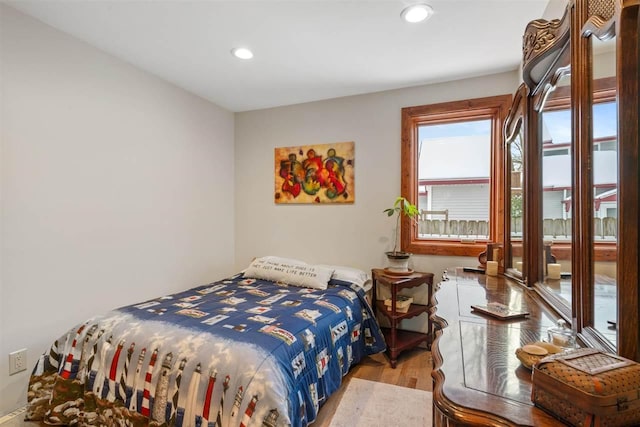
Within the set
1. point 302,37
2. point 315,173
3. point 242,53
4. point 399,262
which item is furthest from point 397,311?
point 242,53

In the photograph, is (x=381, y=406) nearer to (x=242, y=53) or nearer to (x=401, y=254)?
(x=401, y=254)

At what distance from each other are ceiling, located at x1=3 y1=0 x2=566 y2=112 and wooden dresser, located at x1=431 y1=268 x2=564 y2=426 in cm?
159

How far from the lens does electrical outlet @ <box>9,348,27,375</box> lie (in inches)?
72.6

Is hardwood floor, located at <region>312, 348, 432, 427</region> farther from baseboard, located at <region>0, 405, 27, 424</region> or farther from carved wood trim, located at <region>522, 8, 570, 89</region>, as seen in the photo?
carved wood trim, located at <region>522, 8, 570, 89</region>

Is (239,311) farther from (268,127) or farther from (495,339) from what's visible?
(268,127)

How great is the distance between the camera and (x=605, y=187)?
2.71 feet

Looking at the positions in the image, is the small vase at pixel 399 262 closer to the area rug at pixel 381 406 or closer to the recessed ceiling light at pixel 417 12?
the area rug at pixel 381 406

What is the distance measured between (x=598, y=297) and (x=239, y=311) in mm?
1835

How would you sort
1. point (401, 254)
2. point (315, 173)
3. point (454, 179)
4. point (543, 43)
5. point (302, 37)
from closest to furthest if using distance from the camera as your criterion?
point (543, 43), point (302, 37), point (401, 254), point (454, 179), point (315, 173)

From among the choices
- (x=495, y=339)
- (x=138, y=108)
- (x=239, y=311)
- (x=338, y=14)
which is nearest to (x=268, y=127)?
(x=138, y=108)

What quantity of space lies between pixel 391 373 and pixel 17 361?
2.53 meters

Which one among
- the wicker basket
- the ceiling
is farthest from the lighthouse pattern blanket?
the ceiling

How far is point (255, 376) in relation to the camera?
138 cm

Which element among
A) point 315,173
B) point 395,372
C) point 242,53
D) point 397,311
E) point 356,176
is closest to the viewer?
point 242,53
